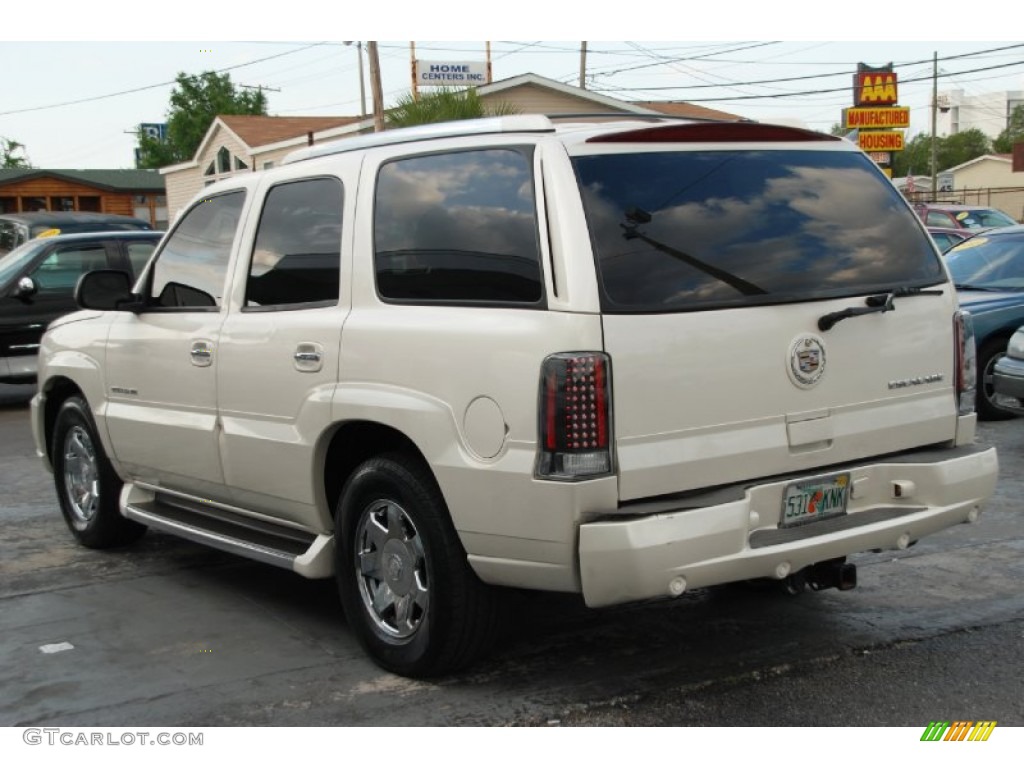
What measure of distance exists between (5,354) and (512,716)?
1117 centimetres

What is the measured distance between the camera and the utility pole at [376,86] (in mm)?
28484

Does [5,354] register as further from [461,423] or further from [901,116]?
[901,116]

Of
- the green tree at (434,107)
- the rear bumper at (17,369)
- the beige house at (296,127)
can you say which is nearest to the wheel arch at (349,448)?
the rear bumper at (17,369)

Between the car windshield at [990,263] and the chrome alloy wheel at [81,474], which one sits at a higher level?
the car windshield at [990,263]

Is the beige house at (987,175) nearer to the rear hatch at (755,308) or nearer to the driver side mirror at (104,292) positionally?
the driver side mirror at (104,292)

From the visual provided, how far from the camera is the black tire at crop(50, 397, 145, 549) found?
7.00 meters

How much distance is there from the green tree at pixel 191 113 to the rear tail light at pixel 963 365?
9379cm

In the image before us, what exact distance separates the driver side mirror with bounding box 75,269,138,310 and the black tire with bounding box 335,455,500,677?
210 cm

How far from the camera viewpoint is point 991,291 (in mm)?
11578

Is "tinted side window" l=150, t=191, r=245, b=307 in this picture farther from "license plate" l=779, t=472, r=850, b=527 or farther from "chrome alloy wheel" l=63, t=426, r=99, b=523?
"license plate" l=779, t=472, r=850, b=527

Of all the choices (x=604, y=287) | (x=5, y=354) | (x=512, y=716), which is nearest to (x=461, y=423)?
(x=604, y=287)

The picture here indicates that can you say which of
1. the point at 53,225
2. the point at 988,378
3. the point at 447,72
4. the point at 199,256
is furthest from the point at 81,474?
the point at 447,72

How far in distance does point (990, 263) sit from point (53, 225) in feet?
50.2

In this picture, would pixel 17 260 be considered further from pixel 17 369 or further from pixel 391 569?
pixel 391 569
